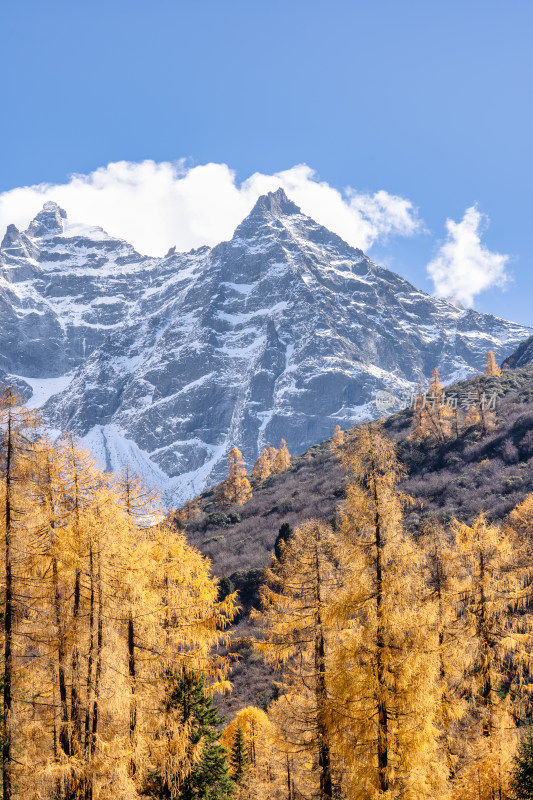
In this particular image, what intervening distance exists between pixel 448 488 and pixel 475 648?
33259 millimetres

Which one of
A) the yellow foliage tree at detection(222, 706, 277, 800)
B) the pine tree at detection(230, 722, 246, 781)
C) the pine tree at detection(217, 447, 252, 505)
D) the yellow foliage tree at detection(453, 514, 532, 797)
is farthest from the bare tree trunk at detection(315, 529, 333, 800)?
the pine tree at detection(217, 447, 252, 505)

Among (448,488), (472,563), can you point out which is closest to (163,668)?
(472,563)

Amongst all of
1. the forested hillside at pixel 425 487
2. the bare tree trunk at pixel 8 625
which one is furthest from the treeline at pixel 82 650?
the forested hillside at pixel 425 487

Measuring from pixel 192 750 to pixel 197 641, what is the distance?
10.4 ft

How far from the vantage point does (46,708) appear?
12.9m

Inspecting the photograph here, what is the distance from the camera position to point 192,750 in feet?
43.5

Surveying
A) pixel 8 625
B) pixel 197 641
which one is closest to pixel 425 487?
pixel 197 641

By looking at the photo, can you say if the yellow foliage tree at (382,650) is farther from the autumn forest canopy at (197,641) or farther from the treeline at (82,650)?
the treeline at (82,650)

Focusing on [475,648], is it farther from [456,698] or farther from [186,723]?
[186,723]

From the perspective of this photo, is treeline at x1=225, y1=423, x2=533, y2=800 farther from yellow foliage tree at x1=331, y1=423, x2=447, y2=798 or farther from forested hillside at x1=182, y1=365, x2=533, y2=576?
forested hillside at x1=182, y1=365, x2=533, y2=576

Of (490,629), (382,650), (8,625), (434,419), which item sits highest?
(434,419)

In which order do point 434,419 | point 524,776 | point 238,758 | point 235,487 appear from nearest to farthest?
1. point 524,776
2. point 238,758
3. point 434,419
4. point 235,487

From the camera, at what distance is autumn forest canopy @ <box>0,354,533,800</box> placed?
10.3 metres

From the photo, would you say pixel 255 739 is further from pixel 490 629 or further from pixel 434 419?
pixel 434 419
